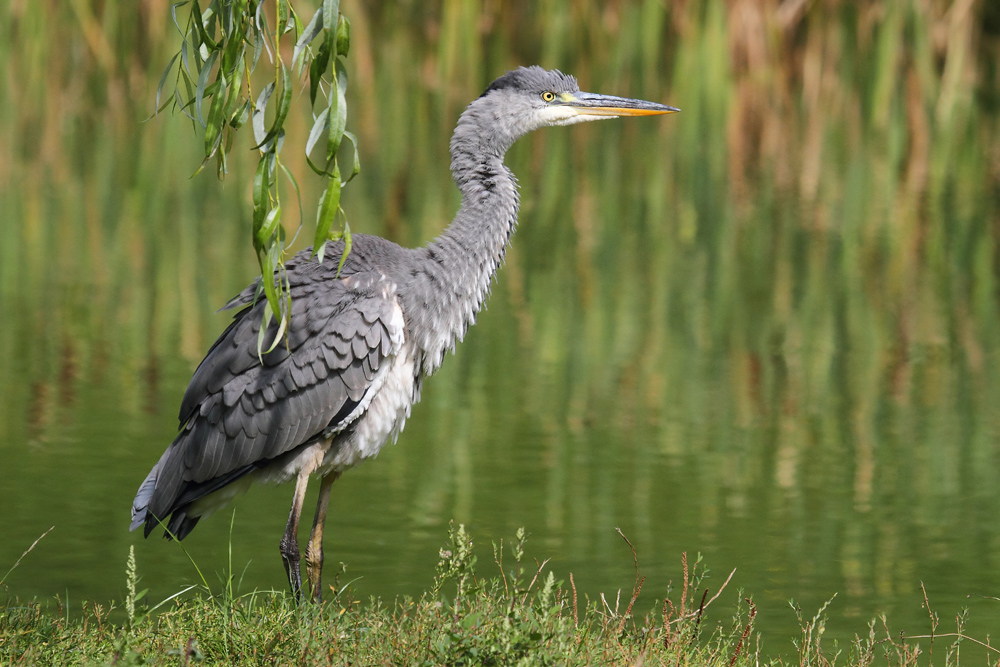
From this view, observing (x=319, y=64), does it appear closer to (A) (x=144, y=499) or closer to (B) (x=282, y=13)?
(B) (x=282, y=13)

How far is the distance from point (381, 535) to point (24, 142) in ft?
33.3

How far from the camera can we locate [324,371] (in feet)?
18.3

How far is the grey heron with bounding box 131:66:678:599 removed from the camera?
5.60 m

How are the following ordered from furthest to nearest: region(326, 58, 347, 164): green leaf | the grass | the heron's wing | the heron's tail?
1. the heron's tail
2. the heron's wing
3. the grass
4. region(326, 58, 347, 164): green leaf

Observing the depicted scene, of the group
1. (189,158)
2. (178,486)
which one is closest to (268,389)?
(178,486)

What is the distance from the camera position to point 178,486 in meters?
5.78

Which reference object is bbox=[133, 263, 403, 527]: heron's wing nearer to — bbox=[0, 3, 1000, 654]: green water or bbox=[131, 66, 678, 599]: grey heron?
bbox=[131, 66, 678, 599]: grey heron

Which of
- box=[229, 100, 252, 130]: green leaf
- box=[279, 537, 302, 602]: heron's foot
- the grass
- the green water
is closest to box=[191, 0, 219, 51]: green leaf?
box=[229, 100, 252, 130]: green leaf

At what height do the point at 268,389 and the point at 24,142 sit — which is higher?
the point at 24,142

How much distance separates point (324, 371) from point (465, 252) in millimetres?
833

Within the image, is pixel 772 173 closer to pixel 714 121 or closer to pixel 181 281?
pixel 714 121

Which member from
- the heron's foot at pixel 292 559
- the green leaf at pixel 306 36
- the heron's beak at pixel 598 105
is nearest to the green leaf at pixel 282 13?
the green leaf at pixel 306 36

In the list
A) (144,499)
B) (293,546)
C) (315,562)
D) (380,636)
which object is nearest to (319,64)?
(380,636)

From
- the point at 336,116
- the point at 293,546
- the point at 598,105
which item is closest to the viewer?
the point at 336,116
